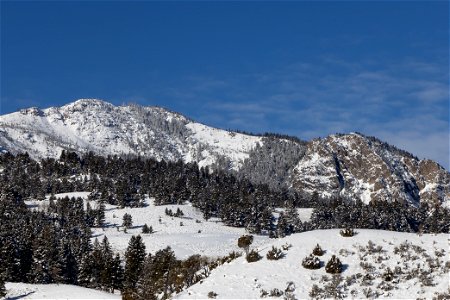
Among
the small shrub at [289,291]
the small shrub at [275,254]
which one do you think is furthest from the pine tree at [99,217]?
the small shrub at [289,291]

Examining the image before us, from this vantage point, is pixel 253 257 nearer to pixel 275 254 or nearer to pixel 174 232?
pixel 275 254

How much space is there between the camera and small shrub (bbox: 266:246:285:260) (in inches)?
1521

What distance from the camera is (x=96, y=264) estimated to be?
76.6m

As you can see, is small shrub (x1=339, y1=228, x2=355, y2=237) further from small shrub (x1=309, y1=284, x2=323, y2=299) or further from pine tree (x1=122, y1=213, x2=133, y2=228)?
pine tree (x1=122, y1=213, x2=133, y2=228)

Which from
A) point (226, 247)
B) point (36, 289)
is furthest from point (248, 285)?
point (226, 247)

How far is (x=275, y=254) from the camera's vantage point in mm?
38750

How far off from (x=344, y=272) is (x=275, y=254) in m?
5.07

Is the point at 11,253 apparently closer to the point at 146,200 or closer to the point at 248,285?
the point at 248,285

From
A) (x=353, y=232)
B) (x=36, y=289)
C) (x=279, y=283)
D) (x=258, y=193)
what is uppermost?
(x=258, y=193)

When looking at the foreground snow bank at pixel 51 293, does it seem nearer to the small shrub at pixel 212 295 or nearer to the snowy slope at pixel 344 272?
the snowy slope at pixel 344 272

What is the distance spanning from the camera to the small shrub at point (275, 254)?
127 ft

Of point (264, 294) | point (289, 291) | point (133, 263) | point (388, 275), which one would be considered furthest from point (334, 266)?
point (133, 263)

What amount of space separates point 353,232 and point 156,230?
98626 millimetres

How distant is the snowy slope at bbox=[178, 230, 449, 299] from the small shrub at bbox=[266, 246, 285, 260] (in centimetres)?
37
